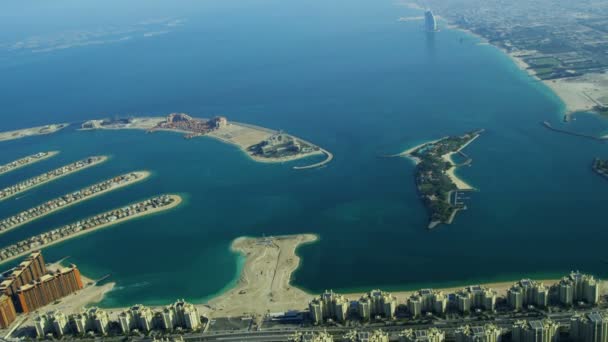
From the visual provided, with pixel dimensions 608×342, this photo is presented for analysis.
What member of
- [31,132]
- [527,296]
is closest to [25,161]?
[31,132]

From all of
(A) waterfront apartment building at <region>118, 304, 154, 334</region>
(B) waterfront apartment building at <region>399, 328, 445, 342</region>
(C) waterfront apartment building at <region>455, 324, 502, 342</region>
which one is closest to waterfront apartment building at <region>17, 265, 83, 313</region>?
(A) waterfront apartment building at <region>118, 304, 154, 334</region>

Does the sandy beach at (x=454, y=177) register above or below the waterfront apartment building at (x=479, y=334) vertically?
below

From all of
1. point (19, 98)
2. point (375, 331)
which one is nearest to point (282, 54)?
point (19, 98)

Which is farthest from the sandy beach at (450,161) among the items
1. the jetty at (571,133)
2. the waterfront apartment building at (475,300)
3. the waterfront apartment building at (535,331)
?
the waterfront apartment building at (535,331)

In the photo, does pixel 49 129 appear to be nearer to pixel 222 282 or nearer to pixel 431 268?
pixel 222 282

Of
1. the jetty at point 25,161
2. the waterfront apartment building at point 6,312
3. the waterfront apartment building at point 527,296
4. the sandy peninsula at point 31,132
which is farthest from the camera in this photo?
the sandy peninsula at point 31,132

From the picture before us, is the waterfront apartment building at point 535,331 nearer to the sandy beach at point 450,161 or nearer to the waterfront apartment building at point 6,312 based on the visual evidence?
the sandy beach at point 450,161

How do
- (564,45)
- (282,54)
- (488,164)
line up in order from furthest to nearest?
(282,54), (564,45), (488,164)
